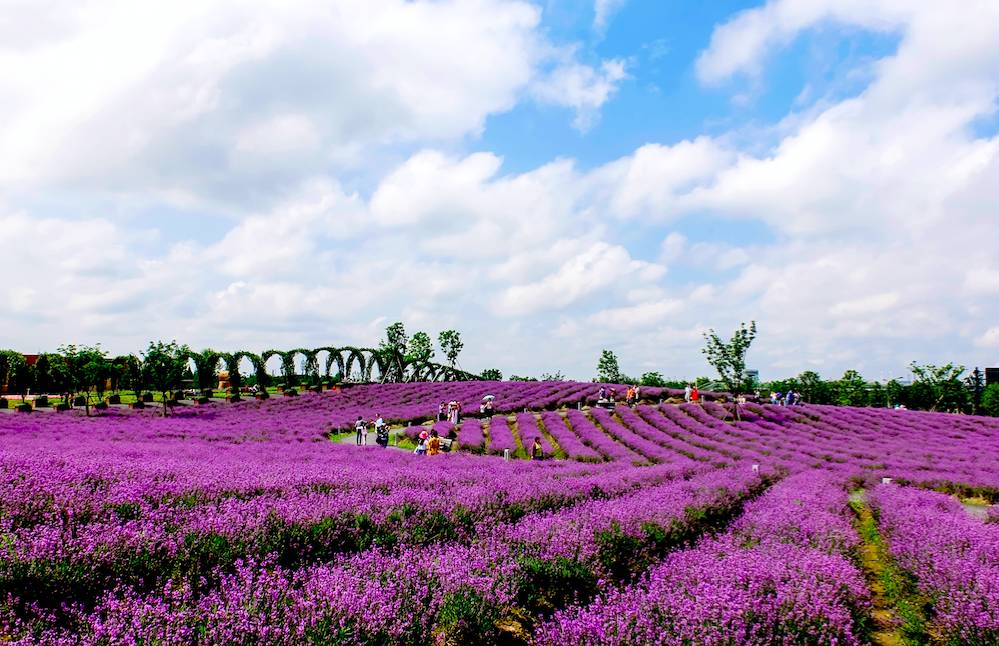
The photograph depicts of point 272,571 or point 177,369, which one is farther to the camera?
point 177,369

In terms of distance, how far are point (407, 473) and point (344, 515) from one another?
3505 millimetres

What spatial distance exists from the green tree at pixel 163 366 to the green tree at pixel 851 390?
61.8 metres

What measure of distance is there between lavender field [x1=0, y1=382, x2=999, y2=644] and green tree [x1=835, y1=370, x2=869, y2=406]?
2244 inches

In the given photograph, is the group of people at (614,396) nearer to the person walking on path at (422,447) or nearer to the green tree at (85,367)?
the person walking on path at (422,447)

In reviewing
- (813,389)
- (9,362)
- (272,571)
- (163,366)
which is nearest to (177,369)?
(163,366)

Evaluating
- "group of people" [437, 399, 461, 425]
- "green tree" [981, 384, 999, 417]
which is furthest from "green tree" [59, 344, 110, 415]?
"green tree" [981, 384, 999, 417]

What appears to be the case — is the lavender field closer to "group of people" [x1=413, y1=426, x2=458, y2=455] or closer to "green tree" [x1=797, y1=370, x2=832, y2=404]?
"group of people" [x1=413, y1=426, x2=458, y2=455]

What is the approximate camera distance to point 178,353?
38.1m

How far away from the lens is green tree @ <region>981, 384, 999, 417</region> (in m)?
57.2

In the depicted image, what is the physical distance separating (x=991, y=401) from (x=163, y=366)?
73211mm

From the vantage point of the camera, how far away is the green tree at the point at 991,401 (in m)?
57.2

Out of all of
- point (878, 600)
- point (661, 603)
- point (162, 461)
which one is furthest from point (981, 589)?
point (162, 461)

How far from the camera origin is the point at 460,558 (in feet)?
19.2

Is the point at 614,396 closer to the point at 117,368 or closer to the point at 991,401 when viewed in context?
the point at 117,368
